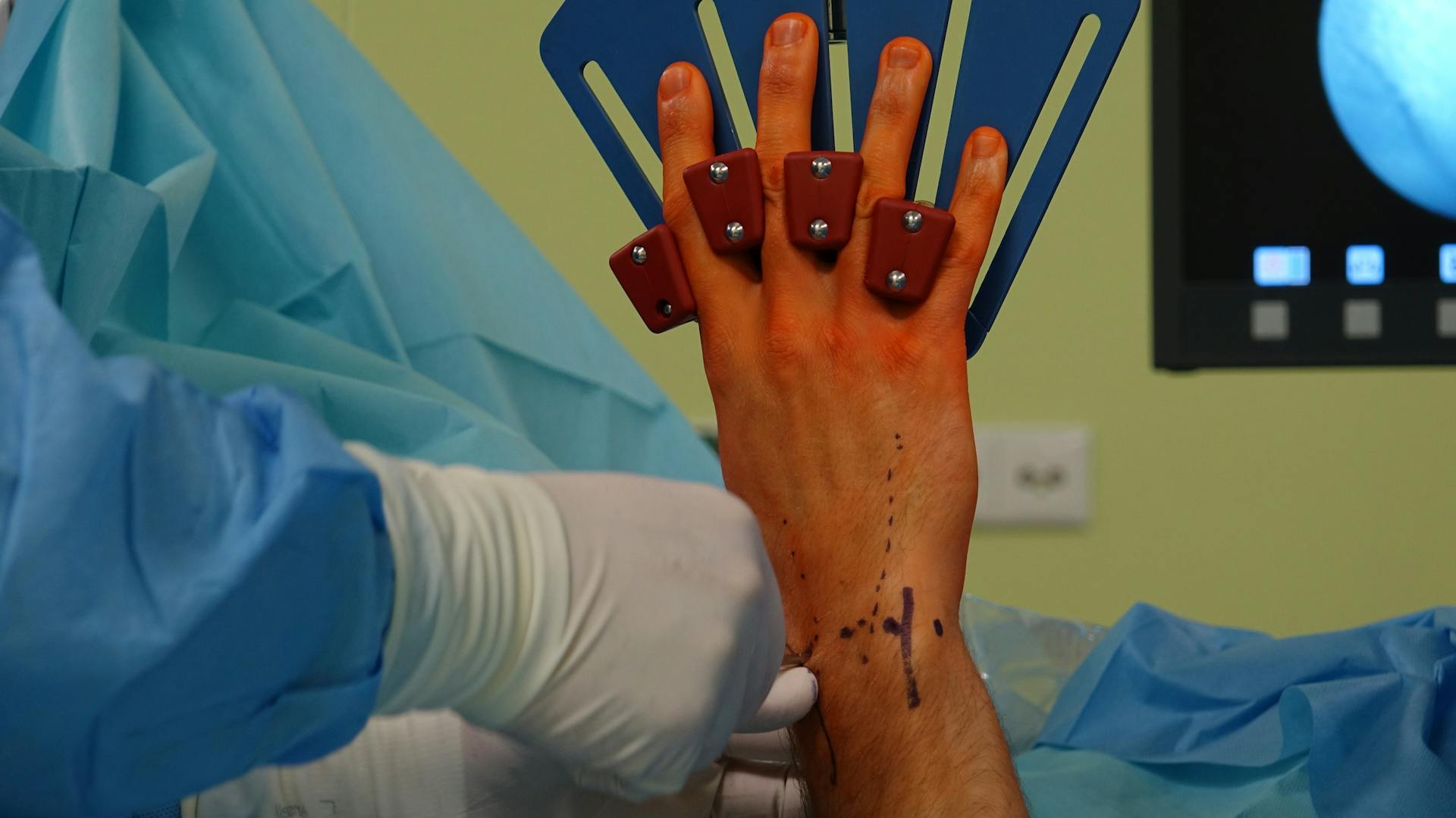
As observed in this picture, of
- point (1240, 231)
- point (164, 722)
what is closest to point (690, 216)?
point (164, 722)

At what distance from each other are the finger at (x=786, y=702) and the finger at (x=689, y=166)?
10.8 inches

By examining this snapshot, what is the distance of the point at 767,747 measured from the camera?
33.6 inches

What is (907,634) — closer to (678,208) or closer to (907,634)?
(907,634)

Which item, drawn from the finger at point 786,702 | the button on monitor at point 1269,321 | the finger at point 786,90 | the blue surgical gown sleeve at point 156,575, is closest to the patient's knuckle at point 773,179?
the finger at point 786,90

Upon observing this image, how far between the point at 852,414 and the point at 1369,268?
2.20 ft

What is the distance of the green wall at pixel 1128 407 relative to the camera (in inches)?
58.7

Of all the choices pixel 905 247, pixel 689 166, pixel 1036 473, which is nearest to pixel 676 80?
pixel 689 166

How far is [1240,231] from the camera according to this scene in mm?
1286

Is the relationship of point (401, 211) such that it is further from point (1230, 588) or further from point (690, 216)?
point (1230, 588)

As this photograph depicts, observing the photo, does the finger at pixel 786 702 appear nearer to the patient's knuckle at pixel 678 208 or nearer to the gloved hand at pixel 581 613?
the gloved hand at pixel 581 613

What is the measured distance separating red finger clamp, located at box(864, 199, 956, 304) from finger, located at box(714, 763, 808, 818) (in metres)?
0.33

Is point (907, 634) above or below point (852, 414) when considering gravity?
below

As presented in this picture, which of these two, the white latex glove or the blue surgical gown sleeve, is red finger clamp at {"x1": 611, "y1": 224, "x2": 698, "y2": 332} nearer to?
the white latex glove

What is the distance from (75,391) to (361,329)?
61 centimetres
